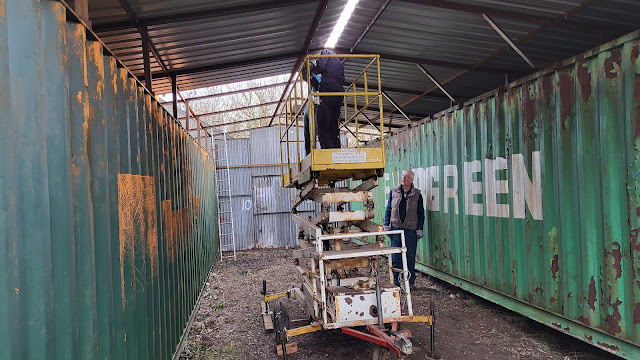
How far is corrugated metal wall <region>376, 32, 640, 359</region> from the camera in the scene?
4.00 m

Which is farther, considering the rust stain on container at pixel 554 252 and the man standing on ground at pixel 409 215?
the man standing on ground at pixel 409 215

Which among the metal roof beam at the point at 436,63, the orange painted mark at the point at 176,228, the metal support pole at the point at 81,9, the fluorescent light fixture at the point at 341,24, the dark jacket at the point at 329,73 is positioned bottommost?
the orange painted mark at the point at 176,228

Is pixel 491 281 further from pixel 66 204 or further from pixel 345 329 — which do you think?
pixel 66 204

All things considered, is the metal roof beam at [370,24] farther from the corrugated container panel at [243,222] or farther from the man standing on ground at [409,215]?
the corrugated container panel at [243,222]

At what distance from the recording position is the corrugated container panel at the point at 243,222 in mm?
14664

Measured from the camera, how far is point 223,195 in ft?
47.4

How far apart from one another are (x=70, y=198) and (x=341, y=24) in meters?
6.92

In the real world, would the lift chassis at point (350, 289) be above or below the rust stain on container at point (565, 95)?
below

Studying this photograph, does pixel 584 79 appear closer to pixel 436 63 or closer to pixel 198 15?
pixel 436 63

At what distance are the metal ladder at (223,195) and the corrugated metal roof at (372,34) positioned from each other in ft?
15.3

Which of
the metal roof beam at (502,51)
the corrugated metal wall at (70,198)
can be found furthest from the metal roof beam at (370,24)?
the corrugated metal wall at (70,198)

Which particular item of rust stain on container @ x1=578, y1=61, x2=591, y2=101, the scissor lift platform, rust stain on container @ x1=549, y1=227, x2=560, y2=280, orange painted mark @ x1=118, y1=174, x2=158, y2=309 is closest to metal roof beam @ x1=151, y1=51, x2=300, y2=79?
the scissor lift platform

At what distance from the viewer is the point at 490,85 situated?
10.3 meters

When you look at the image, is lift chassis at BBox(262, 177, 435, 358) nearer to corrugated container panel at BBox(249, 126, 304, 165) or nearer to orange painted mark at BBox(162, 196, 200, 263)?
orange painted mark at BBox(162, 196, 200, 263)
